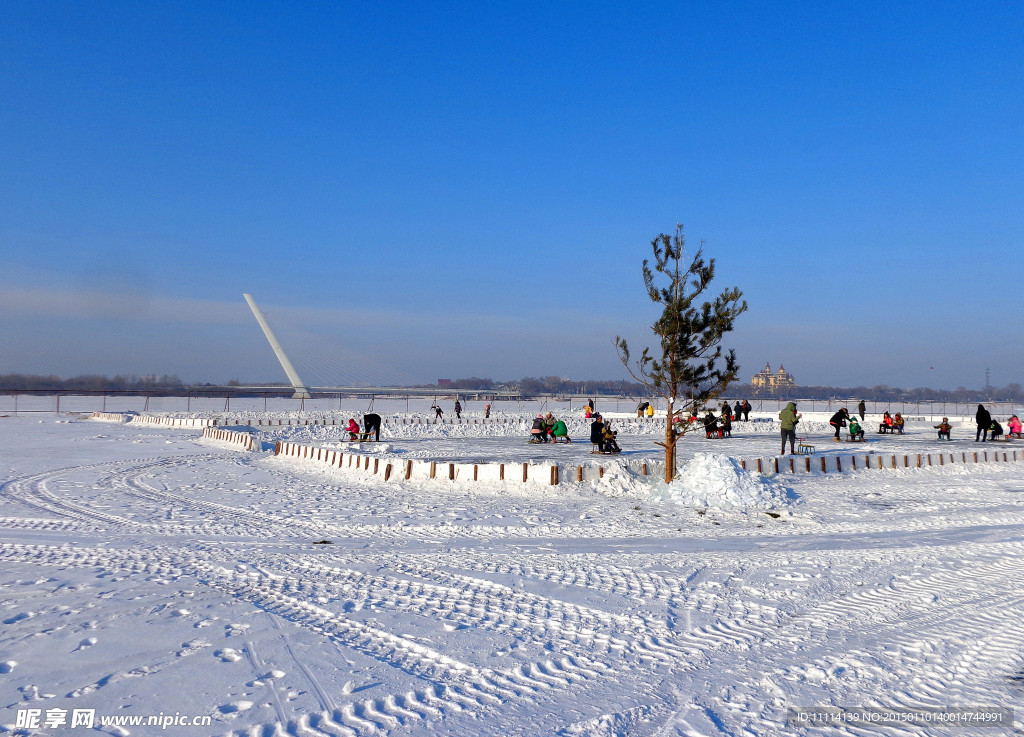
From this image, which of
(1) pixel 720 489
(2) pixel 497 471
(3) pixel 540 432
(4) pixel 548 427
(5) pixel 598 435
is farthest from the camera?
(4) pixel 548 427

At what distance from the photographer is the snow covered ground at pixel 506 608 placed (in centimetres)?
467

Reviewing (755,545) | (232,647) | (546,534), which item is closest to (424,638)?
(232,647)

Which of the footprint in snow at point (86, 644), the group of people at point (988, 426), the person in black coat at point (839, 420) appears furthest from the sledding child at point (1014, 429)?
the footprint in snow at point (86, 644)

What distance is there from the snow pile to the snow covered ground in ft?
0.16

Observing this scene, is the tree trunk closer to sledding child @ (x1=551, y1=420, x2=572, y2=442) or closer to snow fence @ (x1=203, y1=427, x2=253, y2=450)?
Result: sledding child @ (x1=551, y1=420, x2=572, y2=442)

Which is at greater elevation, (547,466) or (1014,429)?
(1014,429)

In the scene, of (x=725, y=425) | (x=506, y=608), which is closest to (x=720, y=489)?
(x=506, y=608)

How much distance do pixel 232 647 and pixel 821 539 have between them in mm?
9033

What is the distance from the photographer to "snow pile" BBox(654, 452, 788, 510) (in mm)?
13320

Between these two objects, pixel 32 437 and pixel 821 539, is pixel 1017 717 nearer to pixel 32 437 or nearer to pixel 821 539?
pixel 821 539

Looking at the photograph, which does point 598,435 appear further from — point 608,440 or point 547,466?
point 547,466

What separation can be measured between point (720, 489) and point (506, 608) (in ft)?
25.9

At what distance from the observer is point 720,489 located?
44.5 feet

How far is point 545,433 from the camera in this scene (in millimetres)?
26344
